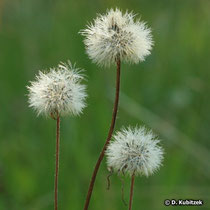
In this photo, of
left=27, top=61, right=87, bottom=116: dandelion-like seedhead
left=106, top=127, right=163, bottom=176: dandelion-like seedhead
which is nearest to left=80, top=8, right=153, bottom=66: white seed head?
left=27, top=61, right=87, bottom=116: dandelion-like seedhead

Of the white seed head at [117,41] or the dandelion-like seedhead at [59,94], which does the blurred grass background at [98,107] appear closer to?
the dandelion-like seedhead at [59,94]

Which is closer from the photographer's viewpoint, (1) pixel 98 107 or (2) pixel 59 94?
(2) pixel 59 94

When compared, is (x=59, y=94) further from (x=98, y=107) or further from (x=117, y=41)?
(x=98, y=107)

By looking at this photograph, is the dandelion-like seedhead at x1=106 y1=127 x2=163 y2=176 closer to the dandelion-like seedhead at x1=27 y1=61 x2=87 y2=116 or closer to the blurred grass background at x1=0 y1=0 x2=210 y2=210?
the dandelion-like seedhead at x1=27 y1=61 x2=87 y2=116

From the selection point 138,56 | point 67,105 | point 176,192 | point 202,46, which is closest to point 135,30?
point 138,56

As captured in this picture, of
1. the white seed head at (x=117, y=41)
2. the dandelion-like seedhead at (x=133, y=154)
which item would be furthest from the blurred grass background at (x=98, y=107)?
the white seed head at (x=117, y=41)

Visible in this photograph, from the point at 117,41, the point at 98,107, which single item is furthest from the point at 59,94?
the point at 98,107
